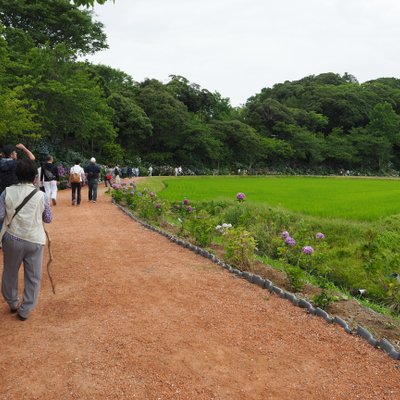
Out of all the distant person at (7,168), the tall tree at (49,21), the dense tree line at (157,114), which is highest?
the tall tree at (49,21)

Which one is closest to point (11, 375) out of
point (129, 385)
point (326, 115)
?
point (129, 385)

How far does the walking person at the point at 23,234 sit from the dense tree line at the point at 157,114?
2657 mm

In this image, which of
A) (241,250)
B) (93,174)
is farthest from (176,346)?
(93,174)

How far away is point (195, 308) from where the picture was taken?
464 centimetres

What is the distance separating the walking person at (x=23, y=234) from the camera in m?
4.08

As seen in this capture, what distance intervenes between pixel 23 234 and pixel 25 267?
0.38 meters

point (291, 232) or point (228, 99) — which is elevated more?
point (228, 99)

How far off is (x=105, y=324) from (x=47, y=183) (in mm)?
8304

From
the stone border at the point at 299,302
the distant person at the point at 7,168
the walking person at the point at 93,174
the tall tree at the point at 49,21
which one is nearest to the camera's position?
the stone border at the point at 299,302

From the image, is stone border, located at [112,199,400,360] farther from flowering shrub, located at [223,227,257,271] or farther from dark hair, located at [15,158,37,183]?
dark hair, located at [15,158,37,183]

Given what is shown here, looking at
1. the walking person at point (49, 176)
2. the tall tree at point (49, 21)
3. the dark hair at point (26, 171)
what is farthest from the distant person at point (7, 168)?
the tall tree at point (49, 21)

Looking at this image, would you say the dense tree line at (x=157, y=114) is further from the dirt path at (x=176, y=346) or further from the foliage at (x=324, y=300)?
the foliage at (x=324, y=300)

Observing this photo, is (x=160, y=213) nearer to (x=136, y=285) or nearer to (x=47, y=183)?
(x=47, y=183)

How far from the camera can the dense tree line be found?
68.3 ft
